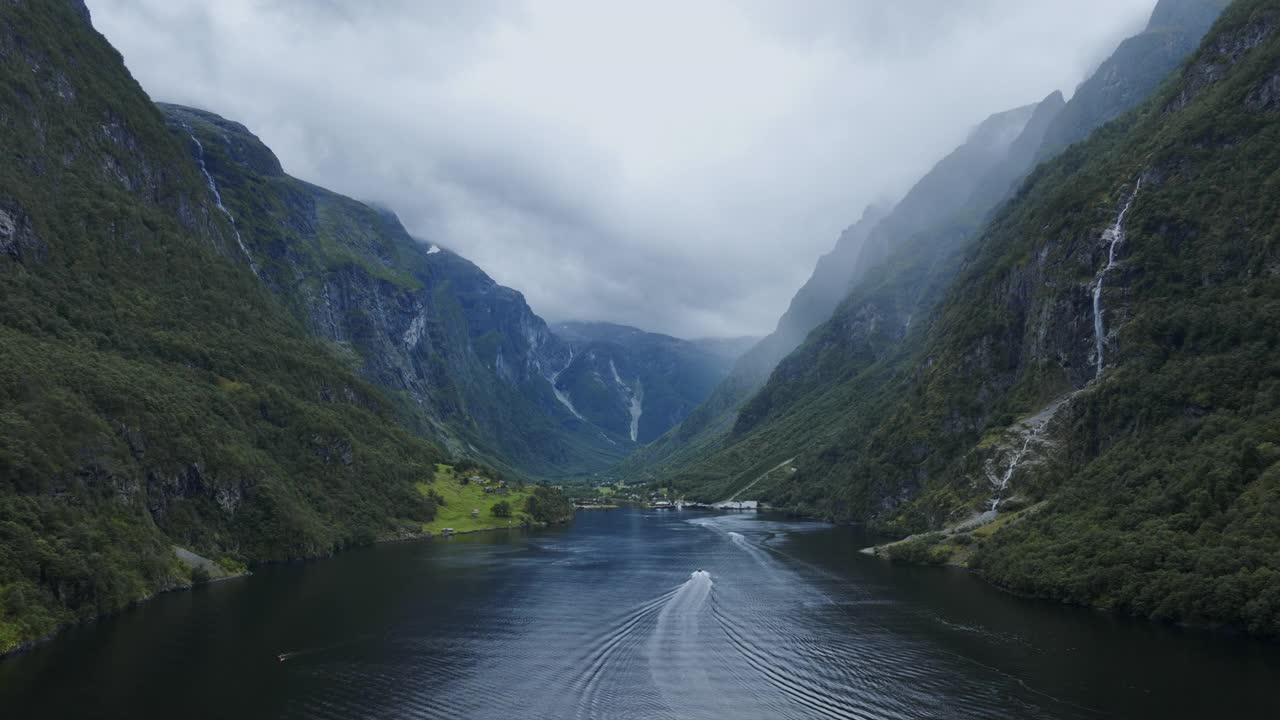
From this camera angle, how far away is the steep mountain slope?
83.6 m

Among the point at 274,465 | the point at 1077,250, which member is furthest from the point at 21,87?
the point at 1077,250

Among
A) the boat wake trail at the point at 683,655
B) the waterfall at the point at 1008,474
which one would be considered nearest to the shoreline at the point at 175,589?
the boat wake trail at the point at 683,655

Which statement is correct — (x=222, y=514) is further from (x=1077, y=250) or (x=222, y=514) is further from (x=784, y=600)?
(x=1077, y=250)

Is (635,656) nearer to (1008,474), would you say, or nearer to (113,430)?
(113,430)

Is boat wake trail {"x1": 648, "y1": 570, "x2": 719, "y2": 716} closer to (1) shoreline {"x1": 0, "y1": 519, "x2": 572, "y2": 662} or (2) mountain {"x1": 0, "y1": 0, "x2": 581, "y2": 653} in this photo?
(1) shoreline {"x1": 0, "y1": 519, "x2": 572, "y2": 662}

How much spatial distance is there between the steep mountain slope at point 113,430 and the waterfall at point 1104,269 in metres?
158

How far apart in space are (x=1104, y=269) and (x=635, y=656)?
12682 centimetres

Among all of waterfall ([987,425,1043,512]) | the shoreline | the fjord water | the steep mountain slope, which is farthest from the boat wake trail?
waterfall ([987,425,1043,512])

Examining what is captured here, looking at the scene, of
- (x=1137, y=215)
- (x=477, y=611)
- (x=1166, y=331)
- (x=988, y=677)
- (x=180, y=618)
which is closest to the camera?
(x=988, y=677)

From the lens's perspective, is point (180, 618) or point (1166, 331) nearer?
point (180, 618)

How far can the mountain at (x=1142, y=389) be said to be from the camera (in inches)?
3132

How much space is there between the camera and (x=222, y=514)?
13112 cm

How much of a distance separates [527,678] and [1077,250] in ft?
495

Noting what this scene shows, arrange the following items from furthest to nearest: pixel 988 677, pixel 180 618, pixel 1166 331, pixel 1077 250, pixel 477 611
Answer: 1. pixel 1077 250
2. pixel 1166 331
3. pixel 477 611
4. pixel 180 618
5. pixel 988 677
